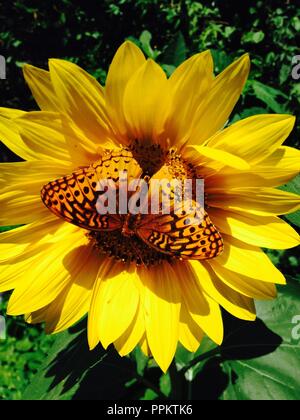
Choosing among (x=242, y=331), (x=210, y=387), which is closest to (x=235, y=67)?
(x=242, y=331)

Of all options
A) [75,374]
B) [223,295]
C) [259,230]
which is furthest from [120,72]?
[75,374]

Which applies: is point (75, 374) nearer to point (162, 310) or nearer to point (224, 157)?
point (162, 310)

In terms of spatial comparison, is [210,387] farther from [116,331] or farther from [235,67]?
[235,67]

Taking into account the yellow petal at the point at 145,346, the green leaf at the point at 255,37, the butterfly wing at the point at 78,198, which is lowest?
the yellow petal at the point at 145,346

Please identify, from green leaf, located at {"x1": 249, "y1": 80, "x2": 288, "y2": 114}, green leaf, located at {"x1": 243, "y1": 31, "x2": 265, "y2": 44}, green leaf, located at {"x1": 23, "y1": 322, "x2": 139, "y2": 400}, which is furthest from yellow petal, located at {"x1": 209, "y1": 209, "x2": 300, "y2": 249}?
green leaf, located at {"x1": 243, "y1": 31, "x2": 265, "y2": 44}

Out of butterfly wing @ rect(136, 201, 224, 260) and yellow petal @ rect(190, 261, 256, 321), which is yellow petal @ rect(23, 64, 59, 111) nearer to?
butterfly wing @ rect(136, 201, 224, 260)

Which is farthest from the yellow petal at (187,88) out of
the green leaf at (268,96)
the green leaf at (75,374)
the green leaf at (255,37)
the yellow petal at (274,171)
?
the green leaf at (255,37)

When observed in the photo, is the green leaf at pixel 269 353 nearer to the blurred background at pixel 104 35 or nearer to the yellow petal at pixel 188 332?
the yellow petal at pixel 188 332
